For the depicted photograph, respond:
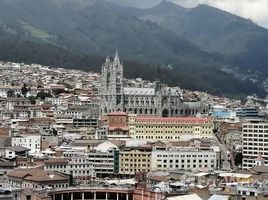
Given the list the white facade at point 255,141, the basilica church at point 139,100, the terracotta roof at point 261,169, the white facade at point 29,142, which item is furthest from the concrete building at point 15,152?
the basilica church at point 139,100

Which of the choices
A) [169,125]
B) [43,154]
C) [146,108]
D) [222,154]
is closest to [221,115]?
[146,108]

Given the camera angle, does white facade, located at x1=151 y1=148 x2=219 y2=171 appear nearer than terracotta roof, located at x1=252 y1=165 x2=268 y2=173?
No

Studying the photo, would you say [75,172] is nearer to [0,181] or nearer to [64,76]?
[0,181]

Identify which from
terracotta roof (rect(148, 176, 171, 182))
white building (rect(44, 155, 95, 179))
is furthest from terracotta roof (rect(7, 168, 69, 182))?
terracotta roof (rect(148, 176, 171, 182))

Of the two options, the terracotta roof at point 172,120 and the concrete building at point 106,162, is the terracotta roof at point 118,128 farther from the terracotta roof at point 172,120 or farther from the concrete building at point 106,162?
the concrete building at point 106,162

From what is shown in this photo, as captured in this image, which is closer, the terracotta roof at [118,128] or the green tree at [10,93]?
the terracotta roof at [118,128]

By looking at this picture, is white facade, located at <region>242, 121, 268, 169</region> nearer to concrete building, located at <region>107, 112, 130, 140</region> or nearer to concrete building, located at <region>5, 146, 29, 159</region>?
concrete building, located at <region>107, 112, 130, 140</region>

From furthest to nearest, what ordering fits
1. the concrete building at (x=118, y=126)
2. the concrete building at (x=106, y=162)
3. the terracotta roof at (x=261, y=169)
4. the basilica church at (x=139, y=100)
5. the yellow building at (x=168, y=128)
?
the basilica church at (x=139, y=100), the yellow building at (x=168, y=128), the concrete building at (x=118, y=126), the concrete building at (x=106, y=162), the terracotta roof at (x=261, y=169)
